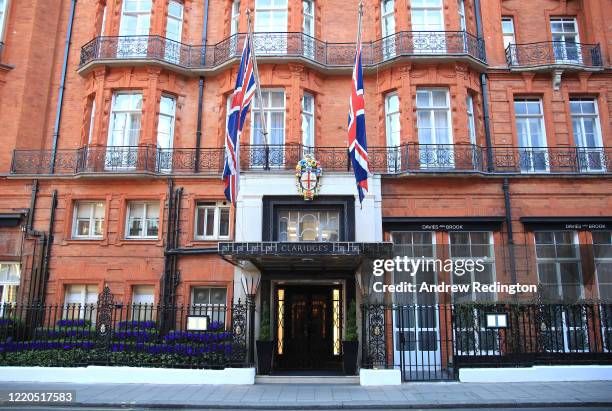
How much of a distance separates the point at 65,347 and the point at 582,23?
22.5 m

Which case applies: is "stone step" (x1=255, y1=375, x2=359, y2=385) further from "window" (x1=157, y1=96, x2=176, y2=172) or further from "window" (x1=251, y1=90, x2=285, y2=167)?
"window" (x1=157, y1=96, x2=176, y2=172)

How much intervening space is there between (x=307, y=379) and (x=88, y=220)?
10077 millimetres

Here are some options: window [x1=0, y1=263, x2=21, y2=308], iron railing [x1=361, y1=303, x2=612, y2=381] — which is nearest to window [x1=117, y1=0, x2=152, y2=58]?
window [x1=0, y1=263, x2=21, y2=308]

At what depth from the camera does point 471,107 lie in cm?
1753

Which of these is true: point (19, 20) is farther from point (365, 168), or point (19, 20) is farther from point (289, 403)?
point (289, 403)

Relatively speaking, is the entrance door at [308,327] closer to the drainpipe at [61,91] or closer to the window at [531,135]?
the window at [531,135]

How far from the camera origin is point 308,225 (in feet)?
50.2

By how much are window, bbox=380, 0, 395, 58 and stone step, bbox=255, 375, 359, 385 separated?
11527 millimetres

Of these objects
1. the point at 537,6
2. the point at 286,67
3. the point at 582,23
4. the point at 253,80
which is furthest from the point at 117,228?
the point at 582,23

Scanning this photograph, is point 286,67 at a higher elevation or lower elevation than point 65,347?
higher

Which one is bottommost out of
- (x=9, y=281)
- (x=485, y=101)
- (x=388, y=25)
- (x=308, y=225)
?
(x=9, y=281)

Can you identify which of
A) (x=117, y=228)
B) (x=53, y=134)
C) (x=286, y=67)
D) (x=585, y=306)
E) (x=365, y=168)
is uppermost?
(x=286, y=67)

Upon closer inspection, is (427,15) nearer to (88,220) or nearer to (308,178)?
(308,178)

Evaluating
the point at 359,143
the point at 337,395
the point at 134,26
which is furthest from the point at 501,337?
the point at 134,26
